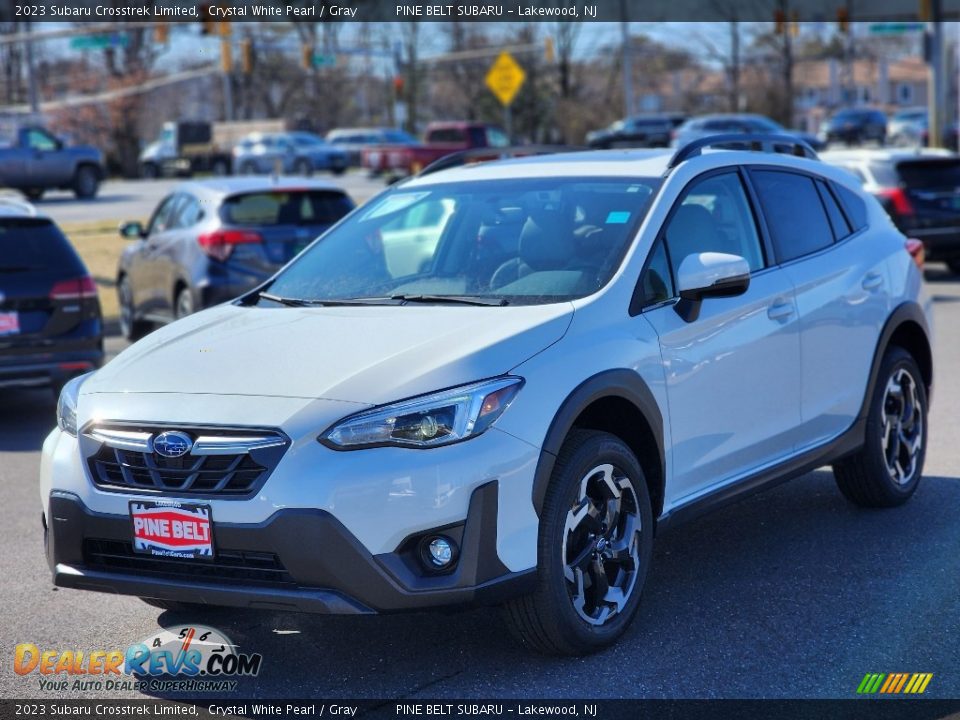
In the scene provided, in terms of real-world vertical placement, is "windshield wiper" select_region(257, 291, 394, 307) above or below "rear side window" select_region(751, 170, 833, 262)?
below

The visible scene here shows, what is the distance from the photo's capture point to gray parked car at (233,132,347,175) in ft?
162

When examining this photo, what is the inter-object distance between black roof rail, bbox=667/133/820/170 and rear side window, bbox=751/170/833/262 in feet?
0.87

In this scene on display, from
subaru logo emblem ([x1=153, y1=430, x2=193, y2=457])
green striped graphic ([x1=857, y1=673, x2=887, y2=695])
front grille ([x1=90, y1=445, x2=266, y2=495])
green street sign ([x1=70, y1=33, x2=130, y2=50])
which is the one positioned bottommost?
green striped graphic ([x1=857, y1=673, x2=887, y2=695])

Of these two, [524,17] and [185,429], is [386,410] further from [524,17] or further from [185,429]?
[524,17]

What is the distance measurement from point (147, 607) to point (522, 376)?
2029 millimetres

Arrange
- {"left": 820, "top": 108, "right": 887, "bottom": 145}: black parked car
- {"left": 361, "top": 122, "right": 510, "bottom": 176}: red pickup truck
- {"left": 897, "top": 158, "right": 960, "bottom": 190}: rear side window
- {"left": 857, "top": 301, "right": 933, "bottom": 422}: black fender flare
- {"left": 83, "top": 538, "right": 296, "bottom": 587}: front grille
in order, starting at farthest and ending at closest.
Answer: {"left": 820, "top": 108, "right": 887, "bottom": 145}: black parked car < {"left": 361, "top": 122, "right": 510, "bottom": 176}: red pickup truck < {"left": 897, "top": 158, "right": 960, "bottom": 190}: rear side window < {"left": 857, "top": 301, "right": 933, "bottom": 422}: black fender flare < {"left": 83, "top": 538, "right": 296, "bottom": 587}: front grille

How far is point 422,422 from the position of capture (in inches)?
161

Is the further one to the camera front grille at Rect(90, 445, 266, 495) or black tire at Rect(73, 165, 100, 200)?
black tire at Rect(73, 165, 100, 200)

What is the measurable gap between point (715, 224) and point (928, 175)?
12391mm

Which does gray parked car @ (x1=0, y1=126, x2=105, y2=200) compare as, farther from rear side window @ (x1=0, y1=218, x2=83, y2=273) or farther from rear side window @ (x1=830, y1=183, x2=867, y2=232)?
rear side window @ (x1=830, y1=183, x2=867, y2=232)

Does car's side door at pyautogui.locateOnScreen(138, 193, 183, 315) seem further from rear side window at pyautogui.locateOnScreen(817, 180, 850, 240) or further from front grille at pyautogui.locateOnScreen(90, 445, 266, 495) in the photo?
front grille at pyautogui.locateOnScreen(90, 445, 266, 495)

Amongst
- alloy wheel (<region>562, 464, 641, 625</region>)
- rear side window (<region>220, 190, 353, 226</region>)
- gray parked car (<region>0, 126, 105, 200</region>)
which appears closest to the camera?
alloy wheel (<region>562, 464, 641, 625</region>)

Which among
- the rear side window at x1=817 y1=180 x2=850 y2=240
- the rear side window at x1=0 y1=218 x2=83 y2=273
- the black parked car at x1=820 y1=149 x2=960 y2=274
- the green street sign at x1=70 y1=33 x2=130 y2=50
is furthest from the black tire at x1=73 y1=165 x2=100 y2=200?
the rear side window at x1=817 y1=180 x2=850 y2=240

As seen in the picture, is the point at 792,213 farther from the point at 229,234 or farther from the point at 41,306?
the point at 229,234
